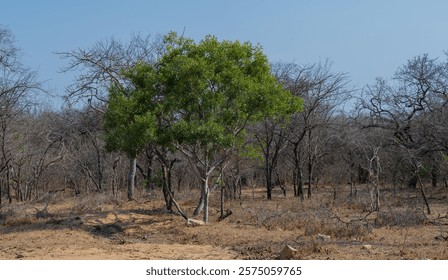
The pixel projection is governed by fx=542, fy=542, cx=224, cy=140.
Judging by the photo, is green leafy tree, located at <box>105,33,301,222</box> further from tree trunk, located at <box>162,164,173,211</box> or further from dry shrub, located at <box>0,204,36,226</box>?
dry shrub, located at <box>0,204,36,226</box>

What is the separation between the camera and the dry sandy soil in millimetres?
9625

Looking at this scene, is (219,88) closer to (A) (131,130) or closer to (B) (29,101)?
(A) (131,130)

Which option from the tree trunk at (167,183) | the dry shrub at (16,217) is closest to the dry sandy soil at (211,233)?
the dry shrub at (16,217)

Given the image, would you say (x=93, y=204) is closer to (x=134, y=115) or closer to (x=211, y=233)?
(x=134, y=115)

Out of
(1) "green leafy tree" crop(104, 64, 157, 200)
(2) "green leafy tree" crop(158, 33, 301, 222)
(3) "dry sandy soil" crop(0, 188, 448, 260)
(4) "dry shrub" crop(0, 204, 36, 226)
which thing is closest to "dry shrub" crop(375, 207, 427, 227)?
(3) "dry sandy soil" crop(0, 188, 448, 260)

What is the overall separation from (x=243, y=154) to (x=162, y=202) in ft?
14.8

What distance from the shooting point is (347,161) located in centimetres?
2778

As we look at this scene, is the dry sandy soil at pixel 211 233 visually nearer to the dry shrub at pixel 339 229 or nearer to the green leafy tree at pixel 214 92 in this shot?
the dry shrub at pixel 339 229

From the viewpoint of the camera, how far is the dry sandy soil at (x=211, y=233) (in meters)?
9.62

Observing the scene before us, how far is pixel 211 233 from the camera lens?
482 inches

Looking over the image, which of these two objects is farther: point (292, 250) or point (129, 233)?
point (129, 233)

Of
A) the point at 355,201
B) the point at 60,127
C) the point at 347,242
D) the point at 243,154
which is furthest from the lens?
the point at 60,127
